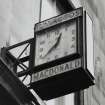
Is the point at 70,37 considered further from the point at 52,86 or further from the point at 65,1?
the point at 65,1

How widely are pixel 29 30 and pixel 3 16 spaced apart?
39.2 inches

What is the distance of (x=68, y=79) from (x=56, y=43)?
0.70 m

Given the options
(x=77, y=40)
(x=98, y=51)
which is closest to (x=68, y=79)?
(x=77, y=40)

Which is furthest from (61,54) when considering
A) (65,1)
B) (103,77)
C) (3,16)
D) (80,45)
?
(103,77)

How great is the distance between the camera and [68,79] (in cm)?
936

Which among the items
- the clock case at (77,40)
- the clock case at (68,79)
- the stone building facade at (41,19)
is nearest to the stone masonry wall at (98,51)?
the stone building facade at (41,19)

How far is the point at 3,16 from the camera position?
11008mm

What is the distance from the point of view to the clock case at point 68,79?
9.33 metres

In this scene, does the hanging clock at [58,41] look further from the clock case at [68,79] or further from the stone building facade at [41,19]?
the stone building facade at [41,19]

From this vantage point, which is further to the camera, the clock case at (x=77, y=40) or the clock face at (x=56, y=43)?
the clock face at (x=56, y=43)

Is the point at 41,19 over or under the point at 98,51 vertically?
under

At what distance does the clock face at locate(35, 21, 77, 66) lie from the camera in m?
9.57

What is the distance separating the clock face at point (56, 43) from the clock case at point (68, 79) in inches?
3.1

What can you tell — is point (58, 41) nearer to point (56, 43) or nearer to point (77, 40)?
point (56, 43)
